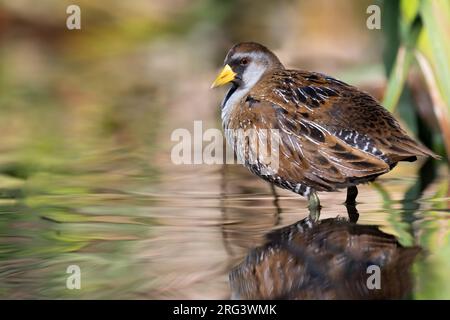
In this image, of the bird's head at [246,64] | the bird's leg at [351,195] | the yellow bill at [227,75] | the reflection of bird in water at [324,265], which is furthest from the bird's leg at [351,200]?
the yellow bill at [227,75]

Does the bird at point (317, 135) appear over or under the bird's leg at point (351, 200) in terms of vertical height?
over

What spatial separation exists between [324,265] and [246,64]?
1911 mm

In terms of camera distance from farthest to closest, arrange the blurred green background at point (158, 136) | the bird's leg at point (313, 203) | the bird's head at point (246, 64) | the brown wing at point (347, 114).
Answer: the bird's head at point (246, 64) → the bird's leg at point (313, 203) → the brown wing at point (347, 114) → the blurred green background at point (158, 136)

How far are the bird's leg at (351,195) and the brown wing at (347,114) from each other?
47cm

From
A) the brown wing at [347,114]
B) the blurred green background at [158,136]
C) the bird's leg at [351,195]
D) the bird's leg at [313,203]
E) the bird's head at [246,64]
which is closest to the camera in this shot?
the blurred green background at [158,136]

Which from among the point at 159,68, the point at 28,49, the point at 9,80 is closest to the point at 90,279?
the point at 9,80

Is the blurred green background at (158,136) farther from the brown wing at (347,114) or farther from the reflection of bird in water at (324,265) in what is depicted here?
the brown wing at (347,114)

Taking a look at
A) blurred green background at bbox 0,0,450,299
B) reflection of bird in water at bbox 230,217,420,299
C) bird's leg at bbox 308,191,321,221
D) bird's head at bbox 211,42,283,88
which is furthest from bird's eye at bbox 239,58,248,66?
reflection of bird in water at bbox 230,217,420,299

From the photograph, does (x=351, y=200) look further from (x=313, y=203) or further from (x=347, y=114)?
(x=347, y=114)

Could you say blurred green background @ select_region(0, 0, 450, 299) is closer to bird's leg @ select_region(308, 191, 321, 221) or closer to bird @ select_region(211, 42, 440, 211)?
bird's leg @ select_region(308, 191, 321, 221)

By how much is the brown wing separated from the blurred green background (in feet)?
1.29

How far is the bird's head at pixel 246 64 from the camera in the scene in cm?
610

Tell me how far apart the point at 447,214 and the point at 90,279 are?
217cm
